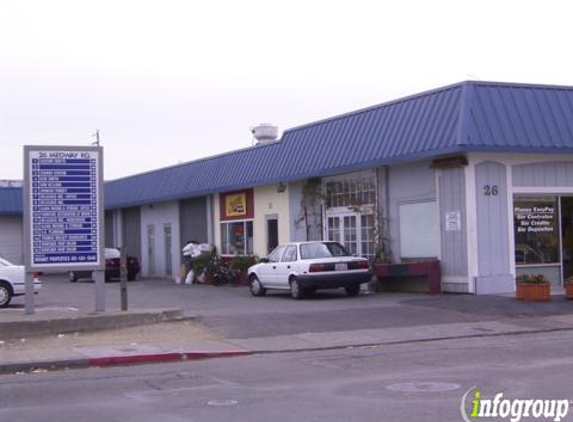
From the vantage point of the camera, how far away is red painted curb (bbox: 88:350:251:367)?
545 inches

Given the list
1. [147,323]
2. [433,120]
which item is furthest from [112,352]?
[433,120]

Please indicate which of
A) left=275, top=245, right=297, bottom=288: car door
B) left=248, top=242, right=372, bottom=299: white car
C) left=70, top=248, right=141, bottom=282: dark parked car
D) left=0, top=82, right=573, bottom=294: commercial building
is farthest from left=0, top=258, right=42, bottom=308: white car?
left=70, top=248, right=141, bottom=282: dark parked car

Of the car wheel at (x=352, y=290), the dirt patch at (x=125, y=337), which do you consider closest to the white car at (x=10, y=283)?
the dirt patch at (x=125, y=337)

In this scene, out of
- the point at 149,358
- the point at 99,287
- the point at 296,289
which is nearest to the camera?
the point at 149,358

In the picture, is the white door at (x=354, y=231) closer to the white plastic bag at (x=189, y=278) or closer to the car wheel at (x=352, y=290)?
the car wheel at (x=352, y=290)

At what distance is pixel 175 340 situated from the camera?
53.3ft

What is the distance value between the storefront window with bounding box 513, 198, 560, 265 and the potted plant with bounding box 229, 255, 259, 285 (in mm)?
11311

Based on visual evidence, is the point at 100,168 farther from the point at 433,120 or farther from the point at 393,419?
the point at 393,419

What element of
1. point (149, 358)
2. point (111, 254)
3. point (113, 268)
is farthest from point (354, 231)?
point (111, 254)

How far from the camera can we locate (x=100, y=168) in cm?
1841

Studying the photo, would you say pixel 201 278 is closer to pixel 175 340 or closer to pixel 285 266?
pixel 285 266

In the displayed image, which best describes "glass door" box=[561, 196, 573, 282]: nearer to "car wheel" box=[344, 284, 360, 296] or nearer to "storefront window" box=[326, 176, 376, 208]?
"storefront window" box=[326, 176, 376, 208]

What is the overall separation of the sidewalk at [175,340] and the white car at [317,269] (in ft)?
16.2

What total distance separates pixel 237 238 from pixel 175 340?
1794 centimetres
